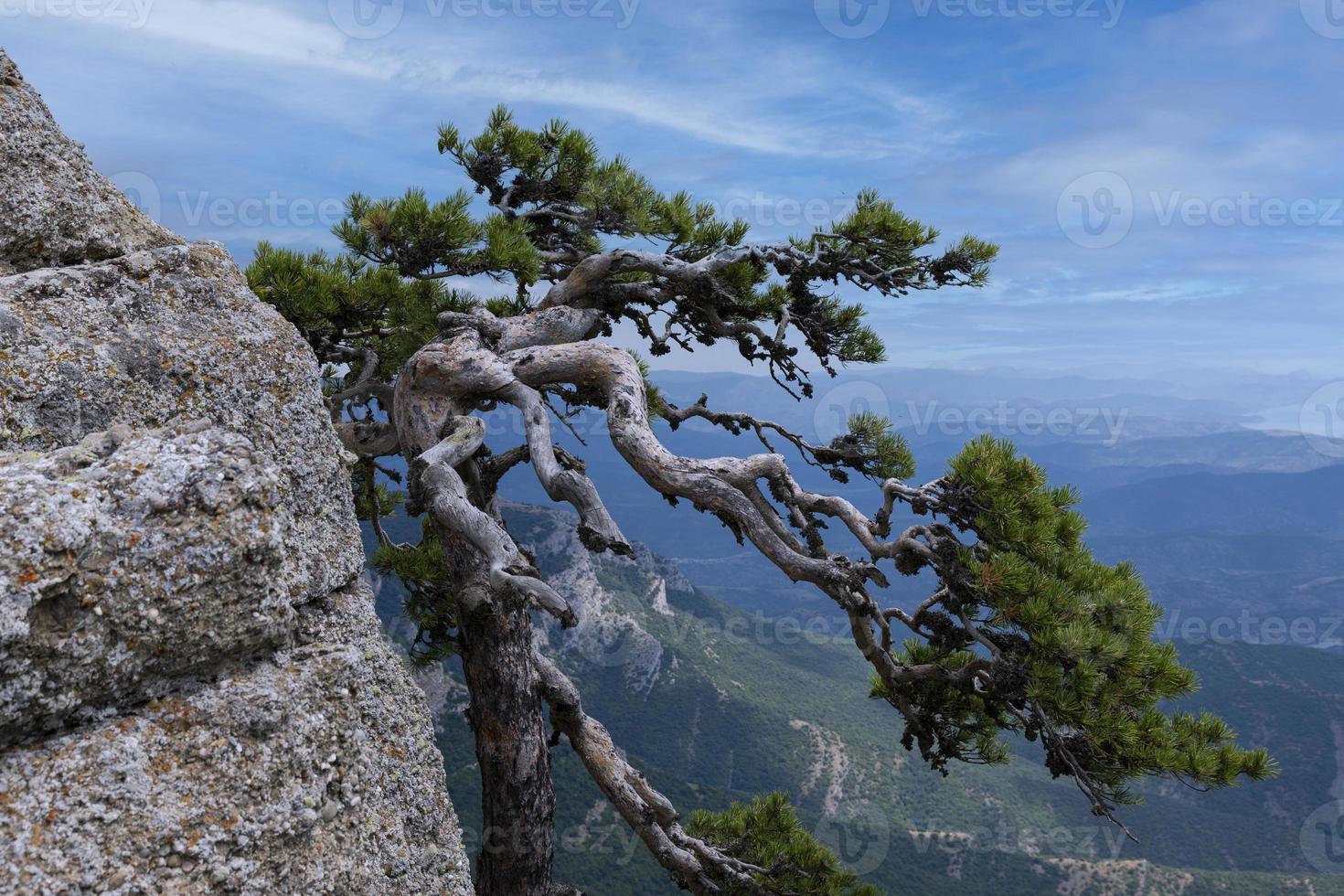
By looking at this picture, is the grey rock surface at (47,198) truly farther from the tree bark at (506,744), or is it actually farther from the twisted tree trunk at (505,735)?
the tree bark at (506,744)

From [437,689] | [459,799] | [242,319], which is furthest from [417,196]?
[437,689]

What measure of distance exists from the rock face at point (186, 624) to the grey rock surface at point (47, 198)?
0.88 meters

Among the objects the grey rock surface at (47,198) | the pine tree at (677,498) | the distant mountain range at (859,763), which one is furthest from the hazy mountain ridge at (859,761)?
the grey rock surface at (47,198)

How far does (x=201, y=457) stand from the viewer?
9.57 ft

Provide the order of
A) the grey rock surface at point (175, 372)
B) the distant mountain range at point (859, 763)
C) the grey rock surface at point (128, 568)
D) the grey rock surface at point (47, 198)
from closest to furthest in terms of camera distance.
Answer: the grey rock surface at point (128, 568) → the grey rock surface at point (175, 372) → the grey rock surface at point (47, 198) → the distant mountain range at point (859, 763)

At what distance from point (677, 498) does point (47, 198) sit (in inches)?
165

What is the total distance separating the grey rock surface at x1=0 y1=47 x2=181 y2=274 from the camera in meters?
4.58

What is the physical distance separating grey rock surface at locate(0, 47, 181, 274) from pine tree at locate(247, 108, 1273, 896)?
7.21 feet

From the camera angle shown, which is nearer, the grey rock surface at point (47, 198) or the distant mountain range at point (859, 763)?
the grey rock surface at point (47, 198)

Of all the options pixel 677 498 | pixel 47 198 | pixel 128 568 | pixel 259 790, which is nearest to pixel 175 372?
pixel 128 568

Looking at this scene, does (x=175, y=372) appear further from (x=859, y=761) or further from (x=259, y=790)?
(x=859, y=761)

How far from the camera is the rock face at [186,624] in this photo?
8.31 ft

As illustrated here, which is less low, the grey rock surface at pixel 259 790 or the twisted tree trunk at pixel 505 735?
the grey rock surface at pixel 259 790

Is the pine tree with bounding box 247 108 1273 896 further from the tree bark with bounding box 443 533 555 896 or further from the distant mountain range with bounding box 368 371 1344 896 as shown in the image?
the distant mountain range with bounding box 368 371 1344 896
